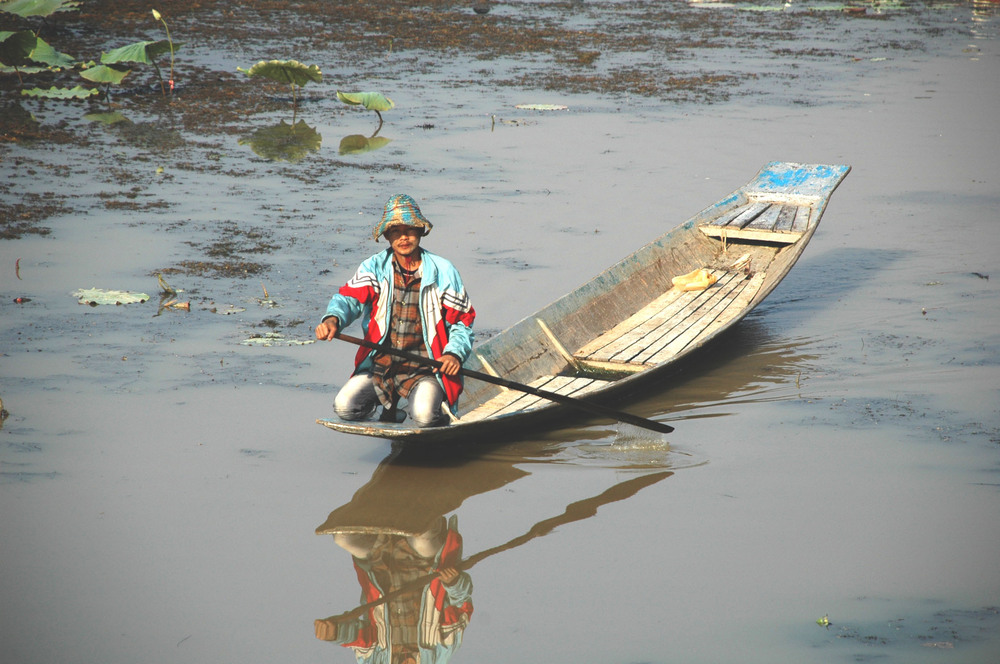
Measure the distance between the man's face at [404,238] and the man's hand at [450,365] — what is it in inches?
18.9

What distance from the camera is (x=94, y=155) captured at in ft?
33.9

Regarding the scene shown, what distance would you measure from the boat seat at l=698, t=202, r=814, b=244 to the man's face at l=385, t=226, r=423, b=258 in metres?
3.65

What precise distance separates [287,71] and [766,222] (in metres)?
7.31

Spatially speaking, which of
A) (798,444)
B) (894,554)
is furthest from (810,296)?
(894,554)

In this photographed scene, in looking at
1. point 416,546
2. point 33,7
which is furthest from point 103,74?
point 416,546

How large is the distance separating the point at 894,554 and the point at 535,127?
8.92m

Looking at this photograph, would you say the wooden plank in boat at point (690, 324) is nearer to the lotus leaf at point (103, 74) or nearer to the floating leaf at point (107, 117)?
the floating leaf at point (107, 117)

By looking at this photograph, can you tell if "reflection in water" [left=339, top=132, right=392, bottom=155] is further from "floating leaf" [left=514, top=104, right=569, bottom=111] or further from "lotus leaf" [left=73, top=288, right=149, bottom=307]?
"lotus leaf" [left=73, top=288, right=149, bottom=307]

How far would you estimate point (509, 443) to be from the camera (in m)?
4.91

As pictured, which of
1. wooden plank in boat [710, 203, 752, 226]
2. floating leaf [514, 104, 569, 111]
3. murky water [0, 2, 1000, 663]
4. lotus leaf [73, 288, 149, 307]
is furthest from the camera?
floating leaf [514, 104, 569, 111]

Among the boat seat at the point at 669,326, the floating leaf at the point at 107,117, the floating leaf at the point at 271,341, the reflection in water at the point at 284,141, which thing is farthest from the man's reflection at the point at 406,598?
the floating leaf at the point at 107,117

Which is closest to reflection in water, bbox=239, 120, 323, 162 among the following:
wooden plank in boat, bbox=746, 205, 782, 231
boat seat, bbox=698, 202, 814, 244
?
boat seat, bbox=698, 202, 814, 244

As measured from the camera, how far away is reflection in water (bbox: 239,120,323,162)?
10680mm

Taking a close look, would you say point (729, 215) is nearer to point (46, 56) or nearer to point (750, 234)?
point (750, 234)
